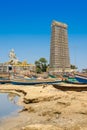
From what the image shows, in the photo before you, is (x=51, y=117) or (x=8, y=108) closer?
(x=51, y=117)

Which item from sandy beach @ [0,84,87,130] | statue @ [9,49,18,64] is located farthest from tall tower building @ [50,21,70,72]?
Answer: sandy beach @ [0,84,87,130]

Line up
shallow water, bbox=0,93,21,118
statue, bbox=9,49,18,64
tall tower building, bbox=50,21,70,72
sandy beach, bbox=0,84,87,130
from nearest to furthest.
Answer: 1. sandy beach, bbox=0,84,87,130
2. shallow water, bbox=0,93,21,118
3. tall tower building, bbox=50,21,70,72
4. statue, bbox=9,49,18,64

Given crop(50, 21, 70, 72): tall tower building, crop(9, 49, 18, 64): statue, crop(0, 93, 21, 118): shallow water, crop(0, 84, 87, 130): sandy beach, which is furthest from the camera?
crop(9, 49, 18, 64): statue

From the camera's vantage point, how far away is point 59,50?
138 meters

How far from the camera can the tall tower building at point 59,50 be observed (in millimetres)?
136375

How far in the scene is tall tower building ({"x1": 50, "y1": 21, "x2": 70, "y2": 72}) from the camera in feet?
447

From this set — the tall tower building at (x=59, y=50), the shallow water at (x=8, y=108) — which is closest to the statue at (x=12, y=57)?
the tall tower building at (x=59, y=50)

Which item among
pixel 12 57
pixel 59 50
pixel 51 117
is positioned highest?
pixel 59 50

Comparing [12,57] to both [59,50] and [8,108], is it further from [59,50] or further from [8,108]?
[8,108]

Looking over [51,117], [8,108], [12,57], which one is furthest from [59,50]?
[51,117]

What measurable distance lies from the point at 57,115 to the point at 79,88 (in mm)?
22437

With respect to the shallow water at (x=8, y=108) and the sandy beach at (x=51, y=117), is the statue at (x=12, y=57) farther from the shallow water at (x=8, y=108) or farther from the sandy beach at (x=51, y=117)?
the sandy beach at (x=51, y=117)

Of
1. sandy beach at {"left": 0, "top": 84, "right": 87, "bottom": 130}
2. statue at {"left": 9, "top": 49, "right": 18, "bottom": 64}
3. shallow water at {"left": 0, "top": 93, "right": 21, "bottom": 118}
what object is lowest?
shallow water at {"left": 0, "top": 93, "right": 21, "bottom": 118}

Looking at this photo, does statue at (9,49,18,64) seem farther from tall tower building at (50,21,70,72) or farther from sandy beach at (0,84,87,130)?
sandy beach at (0,84,87,130)
